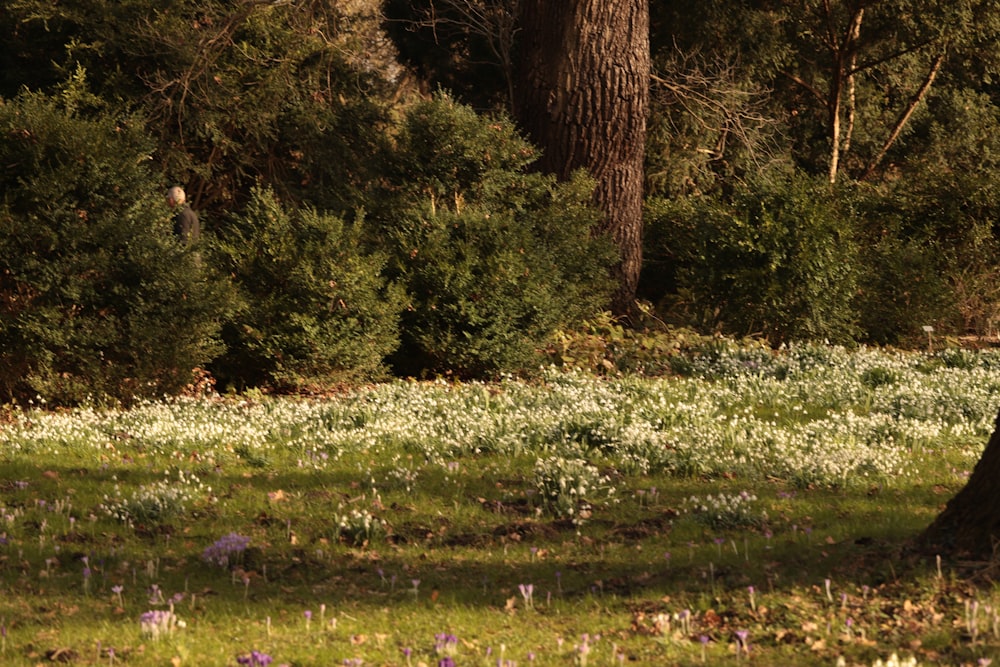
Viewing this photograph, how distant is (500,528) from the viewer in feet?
22.0

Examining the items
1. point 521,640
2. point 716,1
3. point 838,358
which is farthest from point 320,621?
point 716,1

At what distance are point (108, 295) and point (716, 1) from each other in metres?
15.3

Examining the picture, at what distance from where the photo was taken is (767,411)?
34.4 ft

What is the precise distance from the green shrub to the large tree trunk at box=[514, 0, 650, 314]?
480 cm

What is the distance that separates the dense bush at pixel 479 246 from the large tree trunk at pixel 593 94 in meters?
1.30

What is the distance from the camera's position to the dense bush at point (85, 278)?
1139 centimetres

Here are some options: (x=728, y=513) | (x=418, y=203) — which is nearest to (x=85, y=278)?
(x=418, y=203)

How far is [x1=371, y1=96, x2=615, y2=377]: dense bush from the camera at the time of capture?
13070 millimetres

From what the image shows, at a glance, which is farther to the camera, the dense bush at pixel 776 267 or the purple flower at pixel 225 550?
the dense bush at pixel 776 267

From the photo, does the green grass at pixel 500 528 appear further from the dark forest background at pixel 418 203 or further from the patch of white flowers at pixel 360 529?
the dark forest background at pixel 418 203

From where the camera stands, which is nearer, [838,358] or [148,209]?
[148,209]

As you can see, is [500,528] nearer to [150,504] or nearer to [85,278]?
[150,504]

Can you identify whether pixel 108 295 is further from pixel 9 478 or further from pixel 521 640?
pixel 521 640

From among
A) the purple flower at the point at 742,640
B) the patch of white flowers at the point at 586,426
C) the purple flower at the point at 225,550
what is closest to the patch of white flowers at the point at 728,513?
the patch of white flowers at the point at 586,426
